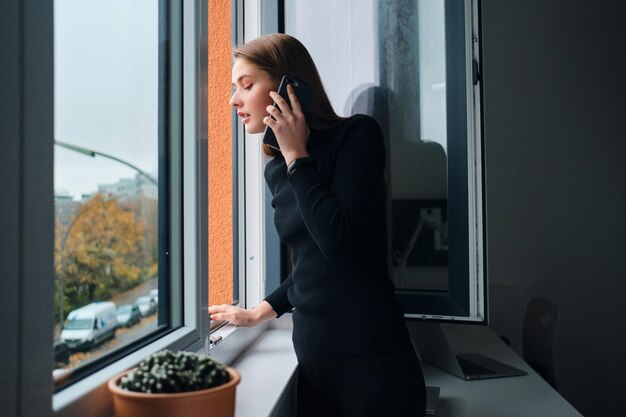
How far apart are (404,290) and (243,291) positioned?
51cm

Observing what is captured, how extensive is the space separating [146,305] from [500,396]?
98 cm

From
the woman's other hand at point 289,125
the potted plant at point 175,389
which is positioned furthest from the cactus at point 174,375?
the woman's other hand at point 289,125

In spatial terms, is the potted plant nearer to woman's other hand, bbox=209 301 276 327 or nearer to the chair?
woman's other hand, bbox=209 301 276 327

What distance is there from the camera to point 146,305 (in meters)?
0.98

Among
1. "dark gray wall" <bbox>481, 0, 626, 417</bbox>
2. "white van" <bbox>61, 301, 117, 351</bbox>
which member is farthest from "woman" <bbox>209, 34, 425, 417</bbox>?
"dark gray wall" <bbox>481, 0, 626, 417</bbox>

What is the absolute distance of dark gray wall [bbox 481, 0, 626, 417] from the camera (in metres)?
2.54

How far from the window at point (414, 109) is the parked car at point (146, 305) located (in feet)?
2.94

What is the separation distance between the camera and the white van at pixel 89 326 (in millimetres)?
723

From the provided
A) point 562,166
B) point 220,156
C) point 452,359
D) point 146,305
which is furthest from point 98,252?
point 562,166

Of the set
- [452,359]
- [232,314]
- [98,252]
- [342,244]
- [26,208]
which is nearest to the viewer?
[26,208]

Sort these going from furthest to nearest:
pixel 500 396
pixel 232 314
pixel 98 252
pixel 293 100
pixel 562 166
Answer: pixel 562 166 → pixel 500 396 → pixel 232 314 → pixel 293 100 → pixel 98 252

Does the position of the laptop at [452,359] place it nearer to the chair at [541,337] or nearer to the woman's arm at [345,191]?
the chair at [541,337]

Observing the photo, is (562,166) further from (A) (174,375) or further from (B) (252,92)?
(A) (174,375)

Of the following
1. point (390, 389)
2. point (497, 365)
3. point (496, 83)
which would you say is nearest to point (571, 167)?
point (496, 83)
